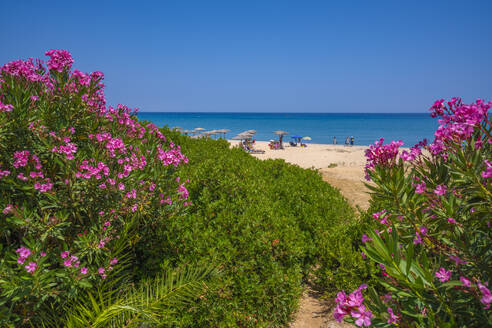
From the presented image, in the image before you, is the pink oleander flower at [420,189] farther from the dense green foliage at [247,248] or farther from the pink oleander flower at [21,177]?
the pink oleander flower at [21,177]

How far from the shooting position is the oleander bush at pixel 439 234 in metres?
1.42

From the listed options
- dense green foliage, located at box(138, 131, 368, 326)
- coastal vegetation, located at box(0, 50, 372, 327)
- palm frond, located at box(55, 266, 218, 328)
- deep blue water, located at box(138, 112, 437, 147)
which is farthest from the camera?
deep blue water, located at box(138, 112, 437, 147)

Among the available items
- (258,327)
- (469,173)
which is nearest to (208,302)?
(258,327)

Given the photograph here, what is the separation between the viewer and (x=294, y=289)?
4215 millimetres

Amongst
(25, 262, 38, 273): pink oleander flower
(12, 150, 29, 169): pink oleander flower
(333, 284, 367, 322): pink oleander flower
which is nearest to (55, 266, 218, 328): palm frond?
(25, 262, 38, 273): pink oleander flower

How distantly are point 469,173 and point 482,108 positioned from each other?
1.56ft

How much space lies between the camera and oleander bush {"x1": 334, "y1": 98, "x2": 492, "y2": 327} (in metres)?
1.42

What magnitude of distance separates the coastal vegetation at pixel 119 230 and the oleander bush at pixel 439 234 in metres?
2.14

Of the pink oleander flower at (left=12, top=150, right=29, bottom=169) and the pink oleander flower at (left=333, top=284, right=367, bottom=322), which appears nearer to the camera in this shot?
the pink oleander flower at (left=333, top=284, right=367, bottom=322)

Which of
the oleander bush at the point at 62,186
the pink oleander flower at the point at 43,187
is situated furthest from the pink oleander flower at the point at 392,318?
the pink oleander flower at the point at 43,187

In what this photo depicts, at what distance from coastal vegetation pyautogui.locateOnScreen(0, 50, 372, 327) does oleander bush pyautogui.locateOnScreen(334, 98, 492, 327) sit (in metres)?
2.14

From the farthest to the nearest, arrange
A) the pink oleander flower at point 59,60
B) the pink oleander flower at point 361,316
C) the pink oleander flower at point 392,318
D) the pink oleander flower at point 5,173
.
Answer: the pink oleander flower at point 59,60 < the pink oleander flower at point 5,173 < the pink oleander flower at point 392,318 < the pink oleander flower at point 361,316

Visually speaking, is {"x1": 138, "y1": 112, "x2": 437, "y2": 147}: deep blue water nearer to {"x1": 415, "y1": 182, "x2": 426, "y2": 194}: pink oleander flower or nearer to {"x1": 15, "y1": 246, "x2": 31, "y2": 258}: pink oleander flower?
{"x1": 15, "y1": 246, "x2": 31, "y2": 258}: pink oleander flower

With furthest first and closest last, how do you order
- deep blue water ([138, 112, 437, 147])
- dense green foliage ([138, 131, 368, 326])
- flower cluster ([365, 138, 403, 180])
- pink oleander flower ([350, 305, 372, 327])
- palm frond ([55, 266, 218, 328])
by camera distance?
deep blue water ([138, 112, 437, 147]), dense green foliage ([138, 131, 368, 326]), palm frond ([55, 266, 218, 328]), flower cluster ([365, 138, 403, 180]), pink oleander flower ([350, 305, 372, 327])
